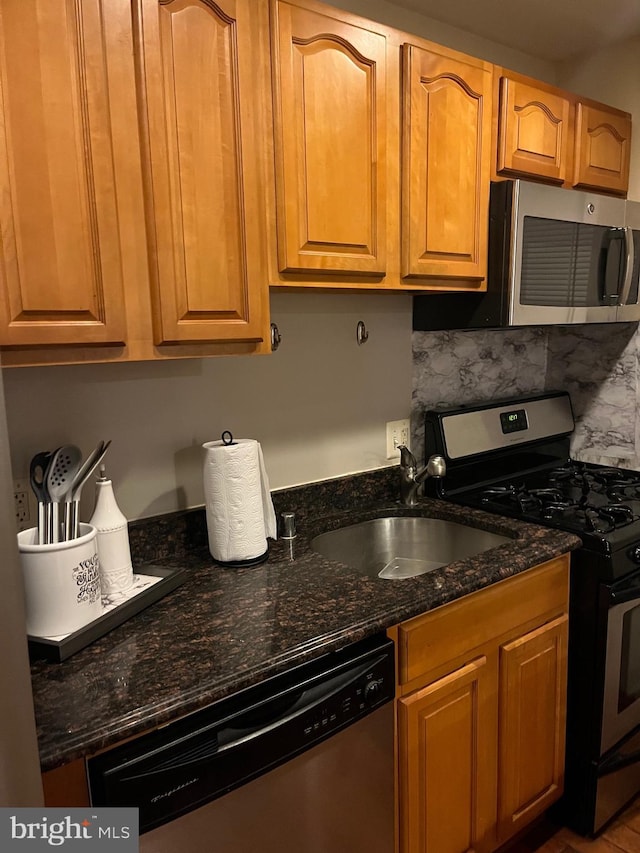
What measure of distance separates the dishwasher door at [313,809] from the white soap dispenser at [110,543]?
1.64 ft

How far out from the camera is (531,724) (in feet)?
5.51

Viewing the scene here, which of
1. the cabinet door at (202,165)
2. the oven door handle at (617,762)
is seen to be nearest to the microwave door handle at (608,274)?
the cabinet door at (202,165)

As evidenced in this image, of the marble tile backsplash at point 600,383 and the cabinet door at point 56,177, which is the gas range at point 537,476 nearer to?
the marble tile backsplash at point 600,383

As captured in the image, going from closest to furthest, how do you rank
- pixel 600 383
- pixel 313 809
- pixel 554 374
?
pixel 313 809, pixel 600 383, pixel 554 374

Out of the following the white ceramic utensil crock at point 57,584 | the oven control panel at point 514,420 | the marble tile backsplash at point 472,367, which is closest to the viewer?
the white ceramic utensil crock at point 57,584

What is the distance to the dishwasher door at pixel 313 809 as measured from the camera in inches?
40.9

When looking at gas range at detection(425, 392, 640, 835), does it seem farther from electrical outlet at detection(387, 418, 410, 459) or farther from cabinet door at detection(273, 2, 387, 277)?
cabinet door at detection(273, 2, 387, 277)

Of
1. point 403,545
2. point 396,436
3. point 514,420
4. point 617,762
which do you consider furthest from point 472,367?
point 617,762

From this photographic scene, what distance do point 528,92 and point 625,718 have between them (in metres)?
1.93

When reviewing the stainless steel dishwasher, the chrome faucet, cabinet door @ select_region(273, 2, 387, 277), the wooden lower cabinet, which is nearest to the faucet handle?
the chrome faucet

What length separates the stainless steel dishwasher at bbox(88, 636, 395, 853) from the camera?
98 centimetres

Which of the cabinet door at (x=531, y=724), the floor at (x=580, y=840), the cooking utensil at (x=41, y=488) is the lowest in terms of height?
the floor at (x=580, y=840)

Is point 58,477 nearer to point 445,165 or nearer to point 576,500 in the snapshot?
point 445,165

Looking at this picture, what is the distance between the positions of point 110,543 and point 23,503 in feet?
0.78
